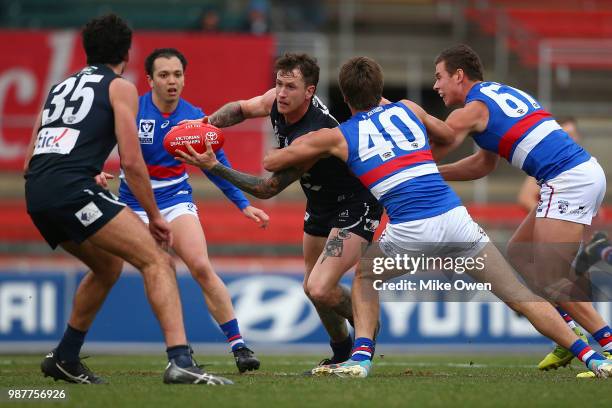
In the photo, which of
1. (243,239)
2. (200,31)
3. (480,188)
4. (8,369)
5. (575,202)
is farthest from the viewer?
(200,31)

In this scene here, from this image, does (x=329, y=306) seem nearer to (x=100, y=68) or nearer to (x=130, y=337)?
(x=100, y=68)

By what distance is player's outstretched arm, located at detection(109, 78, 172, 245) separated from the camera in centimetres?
663

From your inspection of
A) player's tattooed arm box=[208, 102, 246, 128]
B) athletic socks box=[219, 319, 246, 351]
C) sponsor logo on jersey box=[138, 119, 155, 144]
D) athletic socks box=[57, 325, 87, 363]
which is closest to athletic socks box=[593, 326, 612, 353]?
athletic socks box=[219, 319, 246, 351]

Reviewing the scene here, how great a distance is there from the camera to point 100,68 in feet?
22.8

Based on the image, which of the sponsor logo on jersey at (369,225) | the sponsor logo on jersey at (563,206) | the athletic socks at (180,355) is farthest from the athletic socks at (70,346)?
the sponsor logo on jersey at (563,206)

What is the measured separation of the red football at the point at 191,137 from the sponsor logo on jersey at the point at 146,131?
1.09 meters

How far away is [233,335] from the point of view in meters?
8.19

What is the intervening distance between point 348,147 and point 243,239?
26.3 feet

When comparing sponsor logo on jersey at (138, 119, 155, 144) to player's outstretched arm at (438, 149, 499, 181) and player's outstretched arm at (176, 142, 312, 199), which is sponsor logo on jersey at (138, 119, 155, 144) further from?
player's outstretched arm at (438, 149, 499, 181)

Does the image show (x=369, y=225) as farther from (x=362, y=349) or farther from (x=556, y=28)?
(x=556, y=28)

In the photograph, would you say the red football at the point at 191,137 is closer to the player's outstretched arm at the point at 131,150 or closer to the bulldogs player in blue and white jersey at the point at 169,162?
the bulldogs player in blue and white jersey at the point at 169,162

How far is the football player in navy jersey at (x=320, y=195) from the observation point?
7898 millimetres

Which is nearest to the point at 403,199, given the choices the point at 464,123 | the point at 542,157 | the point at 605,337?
the point at 464,123

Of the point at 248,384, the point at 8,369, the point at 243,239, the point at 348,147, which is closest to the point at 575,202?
the point at 348,147
